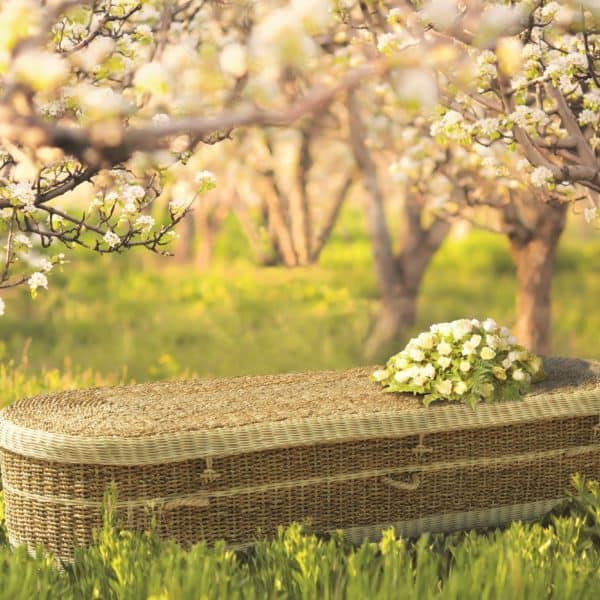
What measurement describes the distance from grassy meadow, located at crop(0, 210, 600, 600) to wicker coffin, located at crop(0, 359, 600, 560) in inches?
7.2

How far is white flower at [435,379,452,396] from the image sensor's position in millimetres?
5031

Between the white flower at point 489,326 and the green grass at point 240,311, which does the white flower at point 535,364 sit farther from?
the green grass at point 240,311

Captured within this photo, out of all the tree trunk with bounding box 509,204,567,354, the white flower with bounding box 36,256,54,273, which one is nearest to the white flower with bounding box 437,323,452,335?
the white flower with bounding box 36,256,54,273

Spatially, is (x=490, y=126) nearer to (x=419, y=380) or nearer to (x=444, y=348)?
(x=444, y=348)

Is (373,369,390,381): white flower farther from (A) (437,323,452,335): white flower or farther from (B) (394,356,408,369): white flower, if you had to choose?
(A) (437,323,452,335): white flower

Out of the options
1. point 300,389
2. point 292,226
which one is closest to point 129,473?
point 300,389

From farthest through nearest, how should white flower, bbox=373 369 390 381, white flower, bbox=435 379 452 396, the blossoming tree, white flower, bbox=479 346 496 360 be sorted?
white flower, bbox=373 369 390 381
white flower, bbox=479 346 496 360
white flower, bbox=435 379 452 396
the blossoming tree

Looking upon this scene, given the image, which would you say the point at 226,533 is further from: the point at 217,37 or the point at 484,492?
the point at 217,37

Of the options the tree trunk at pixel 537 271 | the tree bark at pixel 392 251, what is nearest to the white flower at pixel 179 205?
the tree trunk at pixel 537 271

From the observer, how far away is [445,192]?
8.95m

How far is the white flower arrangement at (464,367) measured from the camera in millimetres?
5098

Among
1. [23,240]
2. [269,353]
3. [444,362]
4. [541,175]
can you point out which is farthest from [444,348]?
[269,353]

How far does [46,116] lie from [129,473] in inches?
67.4

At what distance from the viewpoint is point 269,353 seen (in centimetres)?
988
